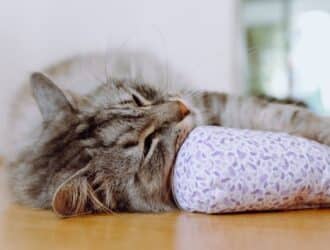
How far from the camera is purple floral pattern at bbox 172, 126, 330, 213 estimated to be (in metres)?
1.12

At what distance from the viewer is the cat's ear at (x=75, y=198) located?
1.14m

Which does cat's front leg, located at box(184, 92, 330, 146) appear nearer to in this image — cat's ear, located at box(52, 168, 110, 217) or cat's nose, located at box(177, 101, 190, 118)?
cat's nose, located at box(177, 101, 190, 118)

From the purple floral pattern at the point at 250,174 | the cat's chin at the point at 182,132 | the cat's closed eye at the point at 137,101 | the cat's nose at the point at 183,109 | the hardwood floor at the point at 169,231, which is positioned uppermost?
the cat's closed eye at the point at 137,101

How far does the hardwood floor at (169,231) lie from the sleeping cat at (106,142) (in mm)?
47

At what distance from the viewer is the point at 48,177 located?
48.9 inches

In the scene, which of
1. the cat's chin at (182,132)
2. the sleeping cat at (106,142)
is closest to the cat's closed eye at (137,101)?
the sleeping cat at (106,142)

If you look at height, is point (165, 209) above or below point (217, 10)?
below

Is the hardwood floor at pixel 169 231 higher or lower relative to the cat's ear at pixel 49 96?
lower

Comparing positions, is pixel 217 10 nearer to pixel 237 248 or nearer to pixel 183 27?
pixel 183 27

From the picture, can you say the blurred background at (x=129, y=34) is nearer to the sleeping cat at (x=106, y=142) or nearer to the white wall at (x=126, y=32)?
the white wall at (x=126, y=32)

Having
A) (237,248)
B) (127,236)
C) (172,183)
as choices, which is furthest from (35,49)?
(237,248)

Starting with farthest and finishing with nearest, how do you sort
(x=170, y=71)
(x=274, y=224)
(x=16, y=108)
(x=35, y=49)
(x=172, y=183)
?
1. (x=35, y=49)
2. (x=170, y=71)
3. (x=16, y=108)
4. (x=172, y=183)
5. (x=274, y=224)

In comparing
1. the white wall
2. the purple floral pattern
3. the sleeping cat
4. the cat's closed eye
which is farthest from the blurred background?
the purple floral pattern

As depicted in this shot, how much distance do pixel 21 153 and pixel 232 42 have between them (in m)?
0.93
